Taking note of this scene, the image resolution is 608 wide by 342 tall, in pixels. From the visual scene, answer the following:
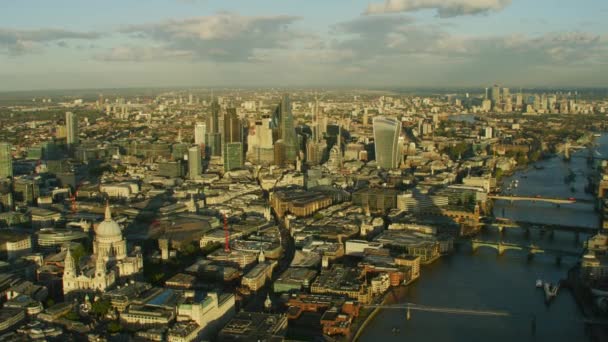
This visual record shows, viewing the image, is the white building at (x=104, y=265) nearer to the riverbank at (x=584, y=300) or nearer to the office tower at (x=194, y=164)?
the riverbank at (x=584, y=300)

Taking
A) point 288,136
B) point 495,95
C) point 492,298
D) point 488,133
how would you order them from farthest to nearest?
point 495,95
point 488,133
point 288,136
point 492,298

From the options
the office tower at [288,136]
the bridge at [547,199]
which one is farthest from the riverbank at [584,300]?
the office tower at [288,136]

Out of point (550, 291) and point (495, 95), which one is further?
point (495, 95)

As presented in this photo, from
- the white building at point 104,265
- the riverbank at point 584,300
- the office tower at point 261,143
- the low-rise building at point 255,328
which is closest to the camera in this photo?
the low-rise building at point 255,328

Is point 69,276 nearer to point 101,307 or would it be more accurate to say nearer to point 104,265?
point 104,265

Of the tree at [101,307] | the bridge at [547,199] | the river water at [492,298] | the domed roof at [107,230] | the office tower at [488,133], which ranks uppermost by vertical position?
the office tower at [488,133]

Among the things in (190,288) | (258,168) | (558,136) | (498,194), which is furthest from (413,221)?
(558,136)

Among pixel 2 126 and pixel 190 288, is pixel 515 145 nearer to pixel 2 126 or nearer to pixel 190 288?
pixel 190 288

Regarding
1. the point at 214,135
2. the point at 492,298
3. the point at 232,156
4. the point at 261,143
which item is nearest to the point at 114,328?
the point at 492,298
